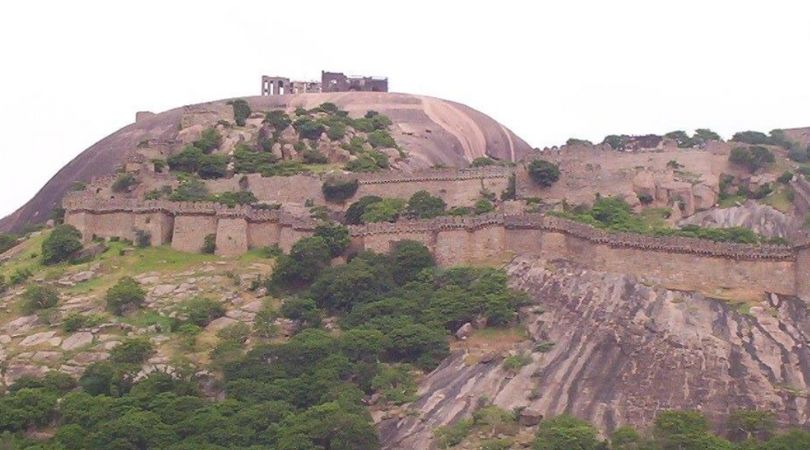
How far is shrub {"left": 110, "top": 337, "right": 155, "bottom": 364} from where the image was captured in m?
57.4

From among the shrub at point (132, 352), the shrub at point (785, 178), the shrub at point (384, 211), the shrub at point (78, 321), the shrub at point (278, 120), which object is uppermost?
the shrub at point (278, 120)

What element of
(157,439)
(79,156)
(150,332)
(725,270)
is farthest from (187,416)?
(79,156)

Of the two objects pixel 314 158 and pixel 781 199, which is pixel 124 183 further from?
pixel 781 199

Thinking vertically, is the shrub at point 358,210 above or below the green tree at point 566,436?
above

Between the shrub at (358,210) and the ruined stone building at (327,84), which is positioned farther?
the ruined stone building at (327,84)

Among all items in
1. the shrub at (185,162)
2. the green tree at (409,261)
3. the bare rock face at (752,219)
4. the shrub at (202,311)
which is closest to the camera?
the shrub at (202,311)

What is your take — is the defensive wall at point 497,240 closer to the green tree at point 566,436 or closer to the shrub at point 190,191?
the shrub at point 190,191

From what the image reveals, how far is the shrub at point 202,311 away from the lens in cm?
6044

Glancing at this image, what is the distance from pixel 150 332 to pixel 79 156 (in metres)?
32.5

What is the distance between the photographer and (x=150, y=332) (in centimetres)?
6000

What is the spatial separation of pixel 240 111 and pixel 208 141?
6751 mm

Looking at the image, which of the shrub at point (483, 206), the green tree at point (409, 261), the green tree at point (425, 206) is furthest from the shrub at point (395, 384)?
the green tree at point (425, 206)

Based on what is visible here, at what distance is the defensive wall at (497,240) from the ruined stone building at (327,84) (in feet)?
105

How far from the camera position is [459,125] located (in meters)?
93.5
